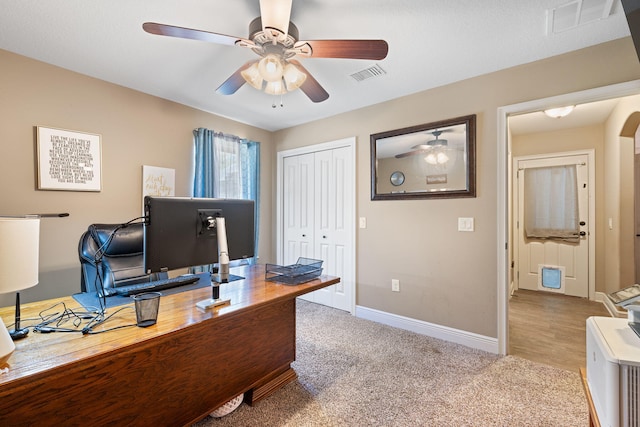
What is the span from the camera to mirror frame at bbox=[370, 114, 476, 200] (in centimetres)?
257

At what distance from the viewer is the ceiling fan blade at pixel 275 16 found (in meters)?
1.43

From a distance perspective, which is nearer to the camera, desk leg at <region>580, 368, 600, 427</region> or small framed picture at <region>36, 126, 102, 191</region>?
desk leg at <region>580, 368, 600, 427</region>

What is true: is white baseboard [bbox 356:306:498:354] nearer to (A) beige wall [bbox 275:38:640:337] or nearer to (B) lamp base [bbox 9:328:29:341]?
(A) beige wall [bbox 275:38:640:337]

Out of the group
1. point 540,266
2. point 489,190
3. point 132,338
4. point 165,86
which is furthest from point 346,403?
point 540,266

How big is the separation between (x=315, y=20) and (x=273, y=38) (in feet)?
1.24

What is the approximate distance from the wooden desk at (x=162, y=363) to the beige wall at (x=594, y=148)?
4283mm

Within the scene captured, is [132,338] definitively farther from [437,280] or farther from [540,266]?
[540,266]

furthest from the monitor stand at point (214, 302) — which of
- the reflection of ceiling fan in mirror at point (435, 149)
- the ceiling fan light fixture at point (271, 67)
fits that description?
the reflection of ceiling fan in mirror at point (435, 149)

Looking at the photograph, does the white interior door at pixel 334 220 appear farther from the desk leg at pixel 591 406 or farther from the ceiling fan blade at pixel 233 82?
the desk leg at pixel 591 406

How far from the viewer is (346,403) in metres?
1.81

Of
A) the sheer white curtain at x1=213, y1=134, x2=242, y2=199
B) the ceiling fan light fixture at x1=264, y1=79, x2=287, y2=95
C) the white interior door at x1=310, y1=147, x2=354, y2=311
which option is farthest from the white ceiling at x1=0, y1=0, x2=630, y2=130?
the white interior door at x1=310, y1=147, x2=354, y2=311

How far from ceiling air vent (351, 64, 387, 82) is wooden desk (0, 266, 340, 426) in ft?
5.93

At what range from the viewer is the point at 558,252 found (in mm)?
4254

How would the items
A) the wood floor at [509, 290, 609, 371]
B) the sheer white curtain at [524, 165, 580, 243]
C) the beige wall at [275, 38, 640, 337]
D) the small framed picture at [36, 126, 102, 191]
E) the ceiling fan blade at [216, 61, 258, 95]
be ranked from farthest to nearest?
the sheer white curtain at [524, 165, 580, 243], the wood floor at [509, 290, 609, 371], the small framed picture at [36, 126, 102, 191], the beige wall at [275, 38, 640, 337], the ceiling fan blade at [216, 61, 258, 95]
